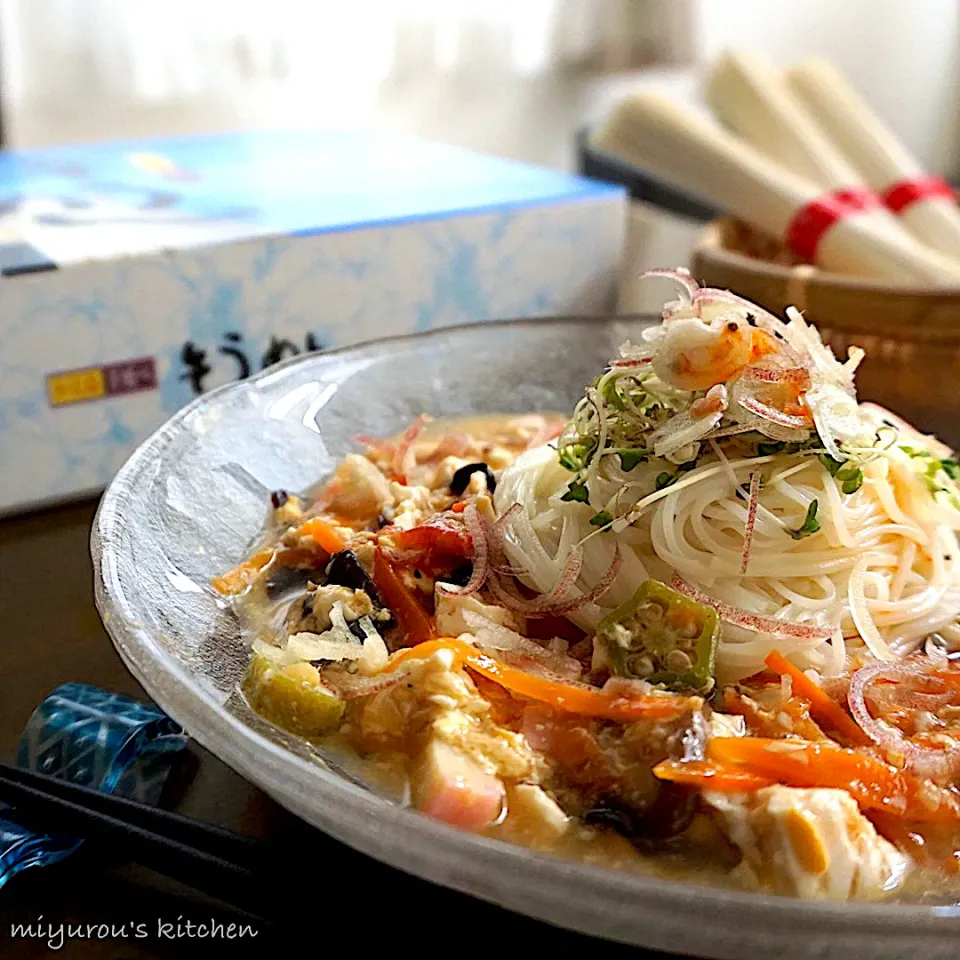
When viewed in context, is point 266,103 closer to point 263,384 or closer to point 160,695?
point 263,384

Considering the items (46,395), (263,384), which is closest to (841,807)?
(263,384)

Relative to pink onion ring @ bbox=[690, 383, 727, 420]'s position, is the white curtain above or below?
above

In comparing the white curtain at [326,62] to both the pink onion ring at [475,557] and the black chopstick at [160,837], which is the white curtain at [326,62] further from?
the black chopstick at [160,837]

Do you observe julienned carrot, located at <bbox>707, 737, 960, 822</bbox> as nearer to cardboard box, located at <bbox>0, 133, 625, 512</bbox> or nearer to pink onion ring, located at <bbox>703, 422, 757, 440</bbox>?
pink onion ring, located at <bbox>703, 422, 757, 440</bbox>

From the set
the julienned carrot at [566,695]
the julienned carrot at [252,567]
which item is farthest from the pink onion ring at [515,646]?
the julienned carrot at [252,567]

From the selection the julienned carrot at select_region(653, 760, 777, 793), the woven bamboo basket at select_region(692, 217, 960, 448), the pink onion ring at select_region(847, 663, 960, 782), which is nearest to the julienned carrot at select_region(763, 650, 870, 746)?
the pink onion ring at select_region(847, 663, 960, 782)
